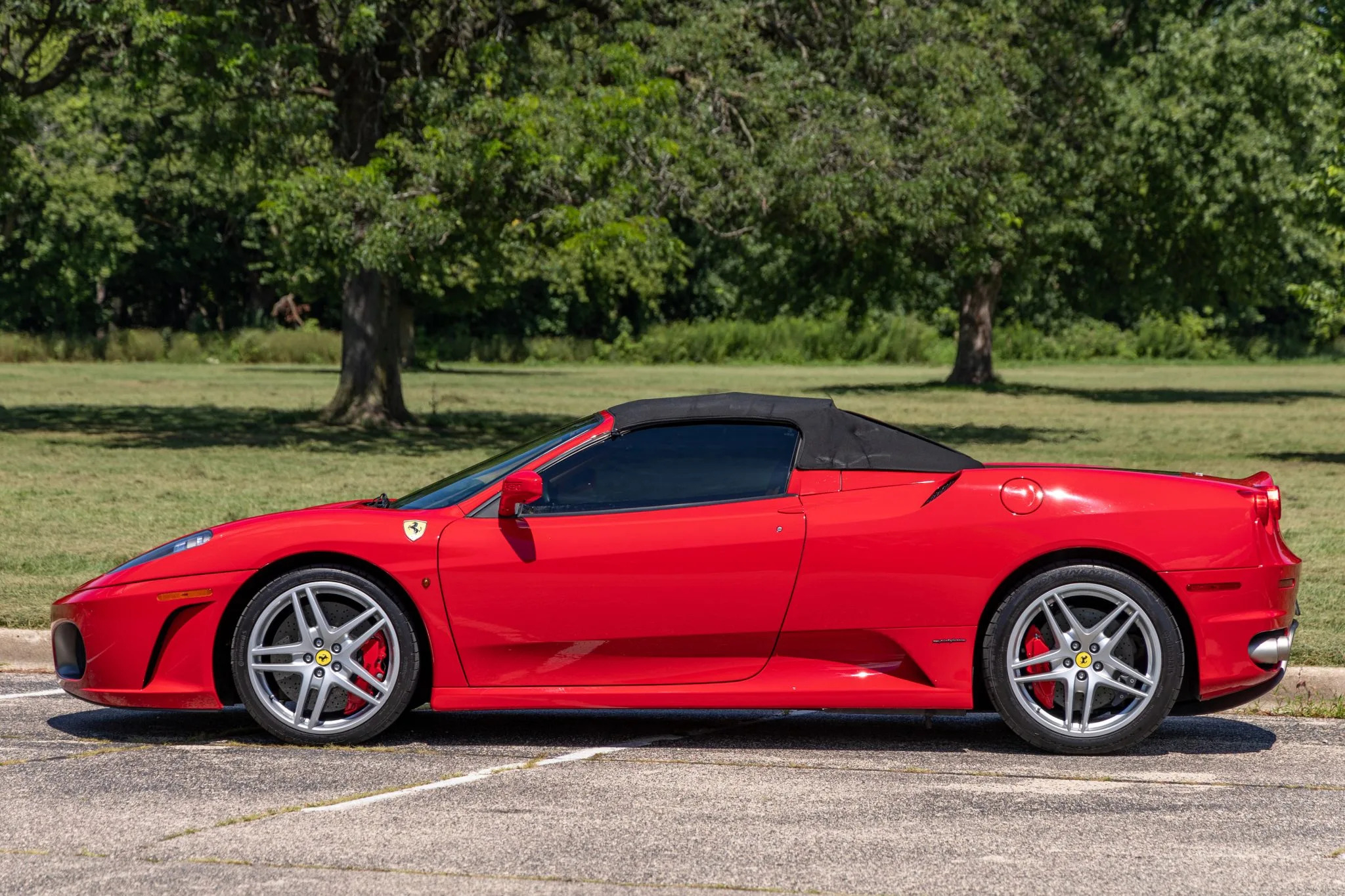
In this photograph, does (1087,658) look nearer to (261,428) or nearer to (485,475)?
(485,475)

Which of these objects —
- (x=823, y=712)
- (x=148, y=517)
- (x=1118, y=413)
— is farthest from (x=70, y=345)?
(x=823, y=712)

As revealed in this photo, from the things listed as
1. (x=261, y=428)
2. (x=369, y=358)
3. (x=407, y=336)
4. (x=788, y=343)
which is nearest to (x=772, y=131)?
(x=369, y=358)

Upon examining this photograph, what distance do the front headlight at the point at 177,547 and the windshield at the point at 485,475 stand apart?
711 mm

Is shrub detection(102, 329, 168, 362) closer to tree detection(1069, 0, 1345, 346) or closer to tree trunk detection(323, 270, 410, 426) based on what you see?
tree detection(1069, 0, 1345, 346)

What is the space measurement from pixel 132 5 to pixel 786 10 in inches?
390

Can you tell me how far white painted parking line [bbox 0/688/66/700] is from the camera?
23.9ft

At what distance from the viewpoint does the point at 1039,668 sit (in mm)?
6188

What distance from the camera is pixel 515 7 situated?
24.9 m

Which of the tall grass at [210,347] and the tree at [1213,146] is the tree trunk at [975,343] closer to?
the tree at [1213,146]

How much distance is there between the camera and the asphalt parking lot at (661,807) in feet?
15.3

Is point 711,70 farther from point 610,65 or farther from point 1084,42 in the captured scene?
point 1084,42

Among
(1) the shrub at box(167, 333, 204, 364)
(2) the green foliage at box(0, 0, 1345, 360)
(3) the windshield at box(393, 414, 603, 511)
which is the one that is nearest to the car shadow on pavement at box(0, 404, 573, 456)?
(2) the green foliage at box(0, 0, 1345, 360)

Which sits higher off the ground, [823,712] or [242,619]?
[242,619]

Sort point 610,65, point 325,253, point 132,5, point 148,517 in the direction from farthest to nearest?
1. point 325,253
2. point 610,65
3. point 132,5
4. point 148,517
